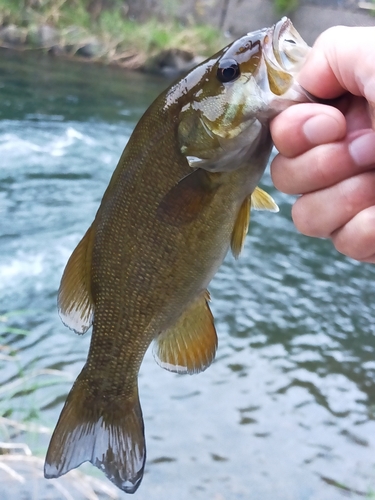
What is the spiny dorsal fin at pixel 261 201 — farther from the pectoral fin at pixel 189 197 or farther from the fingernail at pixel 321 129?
the fingernail at pixel 321 129

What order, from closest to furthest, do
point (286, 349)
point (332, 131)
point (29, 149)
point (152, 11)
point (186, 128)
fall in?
1. point (332, 131)
2. point (186, 128)
3. point (286, 349)
4. point (29, 149)
5. point (152, 11)

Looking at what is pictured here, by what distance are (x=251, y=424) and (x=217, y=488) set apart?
69 cm

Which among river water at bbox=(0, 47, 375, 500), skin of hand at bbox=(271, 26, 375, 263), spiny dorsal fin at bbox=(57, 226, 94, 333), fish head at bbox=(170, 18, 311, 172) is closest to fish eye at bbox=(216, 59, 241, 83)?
fish head at bbox=(170, 18, 311, 172)

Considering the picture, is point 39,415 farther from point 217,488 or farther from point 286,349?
point 286,349

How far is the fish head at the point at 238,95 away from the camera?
148 cm

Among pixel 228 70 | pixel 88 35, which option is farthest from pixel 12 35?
pixel 228 70

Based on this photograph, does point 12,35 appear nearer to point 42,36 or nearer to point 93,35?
point 42,36

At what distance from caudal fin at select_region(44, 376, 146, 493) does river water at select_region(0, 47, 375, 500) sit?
154 cm

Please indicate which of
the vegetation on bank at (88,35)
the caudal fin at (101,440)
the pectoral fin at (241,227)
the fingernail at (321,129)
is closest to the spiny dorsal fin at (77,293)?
the caudal fin at (101,440)

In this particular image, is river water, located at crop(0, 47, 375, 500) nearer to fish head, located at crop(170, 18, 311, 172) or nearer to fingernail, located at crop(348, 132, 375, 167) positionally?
fish head, located at crop(170, 18, 311, 172)

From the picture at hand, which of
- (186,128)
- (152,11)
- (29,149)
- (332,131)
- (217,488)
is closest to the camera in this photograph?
(332,131)

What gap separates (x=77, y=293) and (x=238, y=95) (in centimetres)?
81

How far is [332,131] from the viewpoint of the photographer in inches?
57.3

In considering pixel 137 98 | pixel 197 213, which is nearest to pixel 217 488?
pixel 197 213
